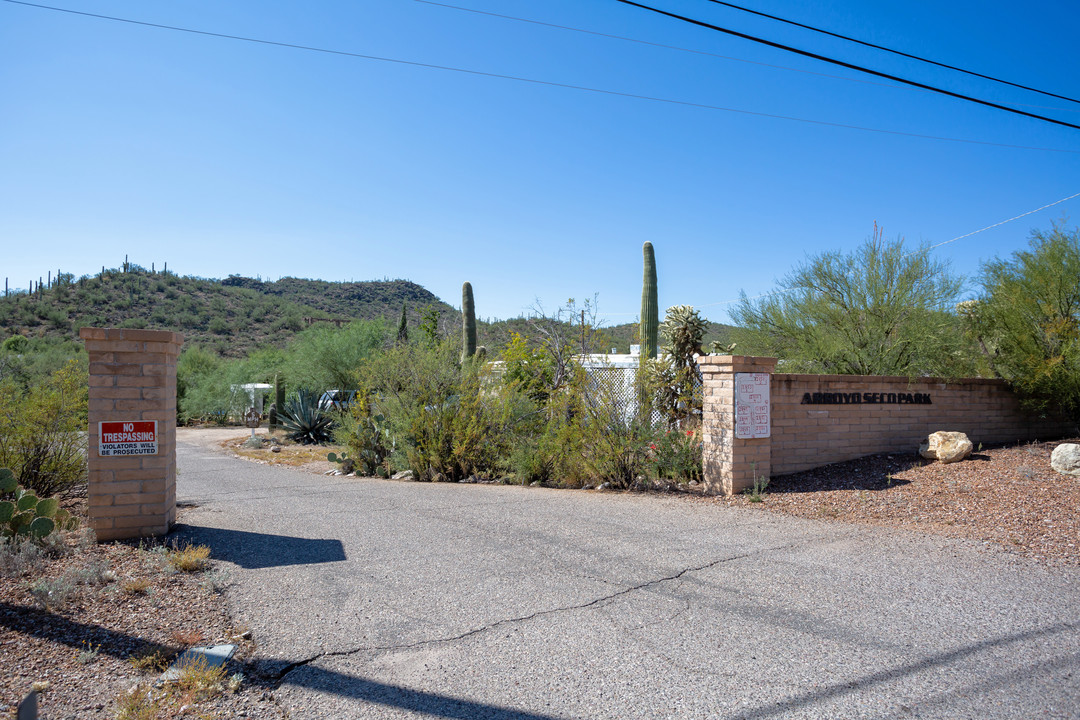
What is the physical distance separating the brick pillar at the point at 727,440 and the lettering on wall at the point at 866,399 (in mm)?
1111

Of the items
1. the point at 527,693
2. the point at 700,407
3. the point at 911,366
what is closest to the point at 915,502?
the point at 700,407

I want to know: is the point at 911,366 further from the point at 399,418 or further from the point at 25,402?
the point at 25,402

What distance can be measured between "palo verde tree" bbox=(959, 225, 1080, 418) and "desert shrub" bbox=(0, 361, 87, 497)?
48.8ft

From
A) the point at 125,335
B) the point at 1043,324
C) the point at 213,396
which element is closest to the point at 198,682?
the point at 125,335

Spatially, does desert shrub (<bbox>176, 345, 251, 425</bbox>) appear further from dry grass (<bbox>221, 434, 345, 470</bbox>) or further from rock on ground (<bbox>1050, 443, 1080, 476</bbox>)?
rock on ground (<bbox>1050, 443, 1080, 476</bbox>)

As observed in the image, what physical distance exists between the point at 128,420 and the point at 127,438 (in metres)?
0.18

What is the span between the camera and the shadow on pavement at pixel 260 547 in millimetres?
6043

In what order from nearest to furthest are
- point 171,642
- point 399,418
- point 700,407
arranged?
point 171,642, point 700,407, point 399,418

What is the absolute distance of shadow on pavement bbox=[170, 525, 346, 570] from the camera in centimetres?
604

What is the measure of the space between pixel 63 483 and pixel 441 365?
6030 millimetres

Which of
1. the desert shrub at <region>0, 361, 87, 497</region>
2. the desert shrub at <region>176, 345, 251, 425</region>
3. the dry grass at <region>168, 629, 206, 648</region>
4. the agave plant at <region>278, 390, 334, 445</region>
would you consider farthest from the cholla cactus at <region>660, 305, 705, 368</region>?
the desert shrub at <region>176, 345, 251, 425</region>

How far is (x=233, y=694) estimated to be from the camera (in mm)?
3574

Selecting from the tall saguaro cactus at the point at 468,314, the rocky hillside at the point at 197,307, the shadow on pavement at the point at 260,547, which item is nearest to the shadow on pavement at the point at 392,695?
the shadow on pavement at the point at 260,547

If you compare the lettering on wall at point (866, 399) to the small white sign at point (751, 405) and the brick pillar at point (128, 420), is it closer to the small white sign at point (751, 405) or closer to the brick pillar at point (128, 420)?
the small white sign at point (751, 405)
